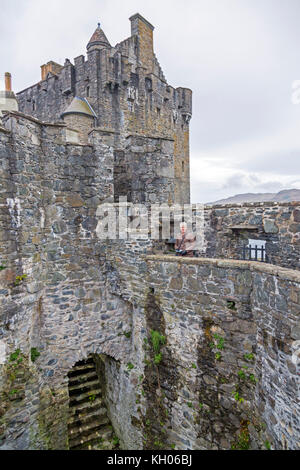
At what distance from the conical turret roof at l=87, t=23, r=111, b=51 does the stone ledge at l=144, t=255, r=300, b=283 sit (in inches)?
587

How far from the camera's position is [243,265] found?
4.42 metres

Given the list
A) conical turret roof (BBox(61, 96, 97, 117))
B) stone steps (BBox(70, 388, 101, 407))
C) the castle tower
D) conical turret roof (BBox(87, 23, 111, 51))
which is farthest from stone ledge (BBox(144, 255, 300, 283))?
conical turret roof (BBox(87, 23, 111, 51))

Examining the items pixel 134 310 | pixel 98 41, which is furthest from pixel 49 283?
pixel 98 41

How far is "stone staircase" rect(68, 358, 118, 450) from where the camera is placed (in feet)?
23.2

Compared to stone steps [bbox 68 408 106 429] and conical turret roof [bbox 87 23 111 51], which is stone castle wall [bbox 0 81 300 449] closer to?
stone steps [bbox 68 408 106 429]

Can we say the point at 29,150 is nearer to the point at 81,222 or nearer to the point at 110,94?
the point at 81,222

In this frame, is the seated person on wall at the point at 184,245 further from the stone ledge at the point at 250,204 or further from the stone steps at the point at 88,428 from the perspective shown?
the stone steps at the point at 88,428

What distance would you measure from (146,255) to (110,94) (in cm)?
1228

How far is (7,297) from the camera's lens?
16.5ft

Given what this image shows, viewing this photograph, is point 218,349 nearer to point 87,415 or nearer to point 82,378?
point 87,415

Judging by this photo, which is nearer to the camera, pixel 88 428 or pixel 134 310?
pixel 134 310

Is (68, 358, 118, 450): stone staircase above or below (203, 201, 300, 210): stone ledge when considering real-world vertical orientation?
below

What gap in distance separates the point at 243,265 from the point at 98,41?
53.9 ft
